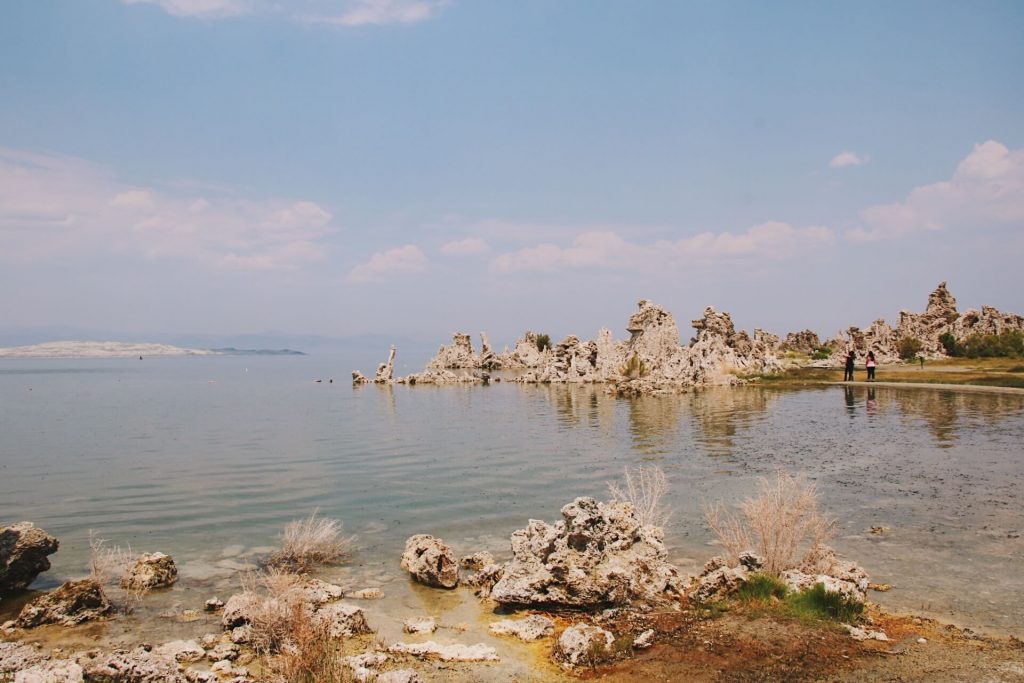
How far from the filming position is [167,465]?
88.9ft

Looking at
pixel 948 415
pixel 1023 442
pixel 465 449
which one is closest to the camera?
pixel 1023 442

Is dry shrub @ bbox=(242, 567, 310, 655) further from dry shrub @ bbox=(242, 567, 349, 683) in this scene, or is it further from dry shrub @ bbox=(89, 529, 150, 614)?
dry shrub @ bbox=(89, 529, 150, 614)

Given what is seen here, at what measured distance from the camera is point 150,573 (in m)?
13.0

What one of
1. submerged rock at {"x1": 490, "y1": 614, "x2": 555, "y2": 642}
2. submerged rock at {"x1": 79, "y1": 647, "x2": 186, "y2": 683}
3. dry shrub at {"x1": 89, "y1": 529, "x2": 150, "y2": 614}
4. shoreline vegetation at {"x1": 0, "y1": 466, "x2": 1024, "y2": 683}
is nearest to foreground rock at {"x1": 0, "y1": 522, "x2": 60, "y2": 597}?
shoreline vegetation at {"x1": 0, "y1": 466, "x2": 1024, "y2": 683}

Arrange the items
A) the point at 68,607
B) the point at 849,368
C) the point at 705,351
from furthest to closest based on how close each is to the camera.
Answer: 1. the point at 705,351
2. the point at 849,368
3. the point at 68,607

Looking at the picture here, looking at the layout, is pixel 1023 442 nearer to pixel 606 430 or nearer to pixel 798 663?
pixel 606 430

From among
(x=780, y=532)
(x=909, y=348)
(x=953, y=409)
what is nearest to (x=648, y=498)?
(x=780, y=532)

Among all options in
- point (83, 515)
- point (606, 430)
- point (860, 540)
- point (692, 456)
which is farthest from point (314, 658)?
point (606, 430)

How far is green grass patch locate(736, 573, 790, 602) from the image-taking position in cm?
1077

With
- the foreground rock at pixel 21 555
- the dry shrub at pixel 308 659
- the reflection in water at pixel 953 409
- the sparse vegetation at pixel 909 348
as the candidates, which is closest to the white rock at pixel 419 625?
the dry shrub at pixel 308 659

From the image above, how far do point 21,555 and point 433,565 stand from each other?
7.95 metres

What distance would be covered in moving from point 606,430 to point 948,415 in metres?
17.6

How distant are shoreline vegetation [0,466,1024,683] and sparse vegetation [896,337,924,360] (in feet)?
237

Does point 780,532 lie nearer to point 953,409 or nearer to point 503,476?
point 503,476
